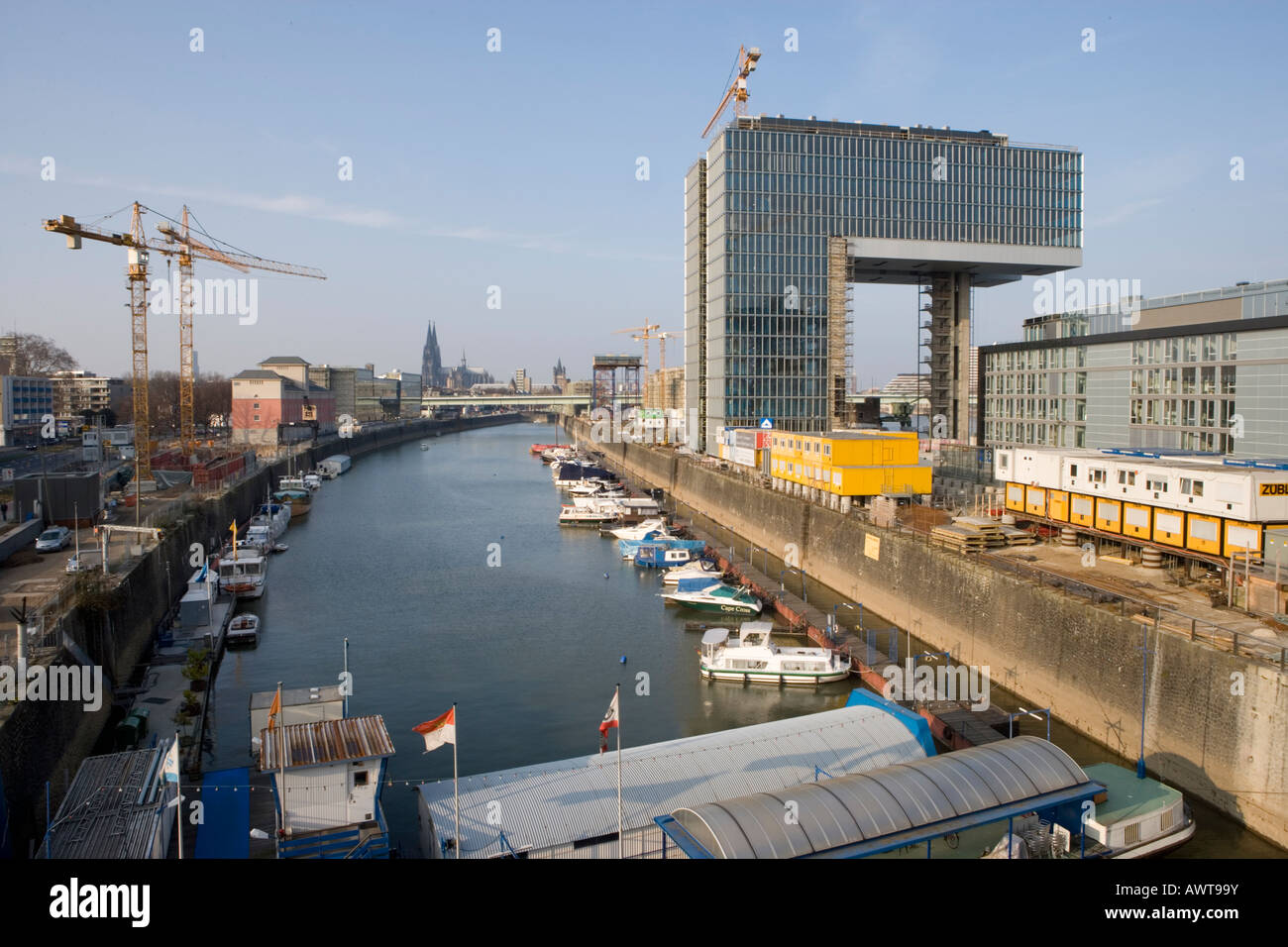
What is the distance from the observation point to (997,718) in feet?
55.0

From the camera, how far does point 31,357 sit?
310ft

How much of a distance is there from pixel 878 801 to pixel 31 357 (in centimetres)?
10883

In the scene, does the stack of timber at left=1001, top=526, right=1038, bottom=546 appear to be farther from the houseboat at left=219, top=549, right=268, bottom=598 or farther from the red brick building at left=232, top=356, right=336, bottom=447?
the red brick building at left=232, top=356, right=336, bottom=447

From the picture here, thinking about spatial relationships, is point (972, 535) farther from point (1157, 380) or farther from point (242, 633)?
point (242, 633)

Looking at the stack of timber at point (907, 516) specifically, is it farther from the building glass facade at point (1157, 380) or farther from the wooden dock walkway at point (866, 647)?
the building glass facade at point (1157, 380)

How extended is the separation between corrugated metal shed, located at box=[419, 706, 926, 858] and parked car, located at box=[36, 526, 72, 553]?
1889 centimetres

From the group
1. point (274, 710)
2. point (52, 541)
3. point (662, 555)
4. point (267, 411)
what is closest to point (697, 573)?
point (662, 555)

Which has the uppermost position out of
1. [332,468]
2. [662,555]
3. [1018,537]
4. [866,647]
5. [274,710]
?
[1018,537]

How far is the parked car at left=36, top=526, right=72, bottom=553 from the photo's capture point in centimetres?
2539

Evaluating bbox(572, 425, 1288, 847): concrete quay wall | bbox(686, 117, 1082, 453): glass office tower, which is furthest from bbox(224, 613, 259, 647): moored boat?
bbox(686, 117, 1082, 453): glass office tower

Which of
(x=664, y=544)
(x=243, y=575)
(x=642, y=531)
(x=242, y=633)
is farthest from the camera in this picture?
(x=642, y=531)
